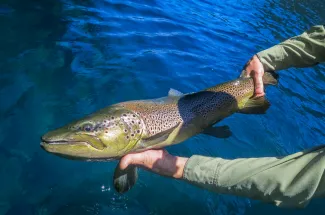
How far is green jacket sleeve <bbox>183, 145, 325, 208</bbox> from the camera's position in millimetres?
2211

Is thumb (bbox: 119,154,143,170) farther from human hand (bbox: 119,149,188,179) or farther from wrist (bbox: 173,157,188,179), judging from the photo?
wrist (bbox: 173,157,188,179)

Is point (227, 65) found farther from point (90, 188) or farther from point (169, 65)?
point (90, 188)

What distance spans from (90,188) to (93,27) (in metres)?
4.75

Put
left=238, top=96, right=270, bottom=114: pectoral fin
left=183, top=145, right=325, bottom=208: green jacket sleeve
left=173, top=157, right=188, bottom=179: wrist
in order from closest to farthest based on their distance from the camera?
1. left=183, top=145, right=325, bottom=208: green jacket sleeve
2. left=173, top=157, right=188, bottom=179: wrist
3. left=238, top=96, right=270, bottom=114: pectoral fin

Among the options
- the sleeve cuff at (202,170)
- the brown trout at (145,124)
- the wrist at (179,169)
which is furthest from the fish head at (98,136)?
the sleeve cuff at (202,170)

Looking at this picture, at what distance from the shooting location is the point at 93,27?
744 cm

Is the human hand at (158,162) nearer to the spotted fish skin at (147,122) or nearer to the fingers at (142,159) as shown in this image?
the fingers at (142,159)

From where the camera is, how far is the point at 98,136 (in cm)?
295

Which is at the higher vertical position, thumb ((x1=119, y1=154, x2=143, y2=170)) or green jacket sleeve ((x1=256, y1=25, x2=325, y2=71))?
green jacket sleeve ((x1=256, y1=25, x2=325, y2=71))

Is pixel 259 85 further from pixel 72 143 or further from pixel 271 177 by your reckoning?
pixel 72 143

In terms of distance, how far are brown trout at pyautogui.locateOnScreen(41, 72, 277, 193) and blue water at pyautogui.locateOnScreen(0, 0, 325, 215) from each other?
3.03 ft

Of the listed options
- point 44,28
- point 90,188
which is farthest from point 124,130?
point 44,28

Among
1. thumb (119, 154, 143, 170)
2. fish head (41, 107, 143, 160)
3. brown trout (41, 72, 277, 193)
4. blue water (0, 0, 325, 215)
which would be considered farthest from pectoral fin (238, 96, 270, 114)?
thumb (119, 154, 143, 170)

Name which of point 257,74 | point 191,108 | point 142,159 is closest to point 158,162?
point 142,159
